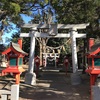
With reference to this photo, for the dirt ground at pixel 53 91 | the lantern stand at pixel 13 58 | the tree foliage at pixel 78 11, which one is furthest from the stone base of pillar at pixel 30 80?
the tree foliage at pixel 78 11

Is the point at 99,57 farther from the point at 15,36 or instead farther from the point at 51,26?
the point at 15,36

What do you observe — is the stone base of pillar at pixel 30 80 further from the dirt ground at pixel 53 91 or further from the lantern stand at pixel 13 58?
the lantern stand at pixel 13 58

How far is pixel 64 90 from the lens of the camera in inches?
532

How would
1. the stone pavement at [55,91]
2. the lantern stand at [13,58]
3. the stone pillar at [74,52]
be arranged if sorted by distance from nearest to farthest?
1. the lantern stand at [13,58]
2. the stone pavement at [55,91]
3. the stone pillar at [74,52]

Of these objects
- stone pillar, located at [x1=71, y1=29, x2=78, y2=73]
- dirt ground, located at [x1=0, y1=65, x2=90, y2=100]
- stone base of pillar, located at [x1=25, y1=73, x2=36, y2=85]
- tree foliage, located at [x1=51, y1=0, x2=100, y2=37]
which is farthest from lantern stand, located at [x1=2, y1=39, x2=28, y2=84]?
stone pillar, located at [x1=71, y1=29, x2=78, y2=73]

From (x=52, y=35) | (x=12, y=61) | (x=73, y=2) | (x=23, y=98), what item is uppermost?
(x=73, y=2)

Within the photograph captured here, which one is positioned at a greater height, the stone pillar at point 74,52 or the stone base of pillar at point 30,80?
the stone pillar at point 74,52

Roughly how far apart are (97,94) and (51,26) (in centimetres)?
769

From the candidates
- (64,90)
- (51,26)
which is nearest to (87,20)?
(51,26)

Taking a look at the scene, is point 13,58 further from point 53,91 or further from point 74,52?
point 74,52

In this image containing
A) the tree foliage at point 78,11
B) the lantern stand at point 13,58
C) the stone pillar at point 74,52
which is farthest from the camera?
the stone pillar at point 74,52

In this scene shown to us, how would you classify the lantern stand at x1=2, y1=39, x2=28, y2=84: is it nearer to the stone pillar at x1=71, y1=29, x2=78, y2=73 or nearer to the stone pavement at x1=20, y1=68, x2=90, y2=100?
the stone pavement at x1=20, y1=68, x2=90, y2=100

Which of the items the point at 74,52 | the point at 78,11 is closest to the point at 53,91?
the point at 74,52

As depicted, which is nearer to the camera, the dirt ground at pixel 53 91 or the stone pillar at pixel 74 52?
the dirt ground at pixel 53 91
